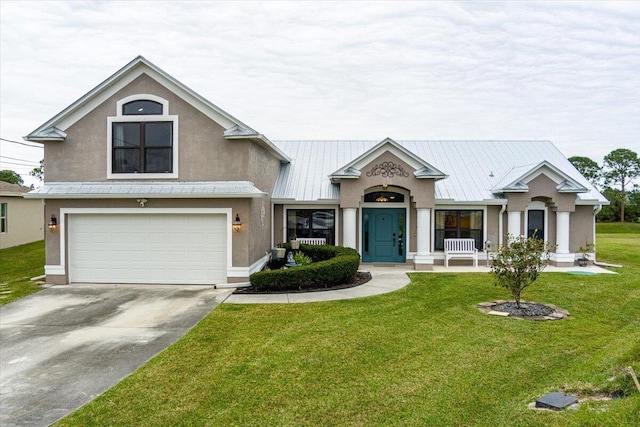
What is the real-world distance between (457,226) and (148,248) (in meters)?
11.9

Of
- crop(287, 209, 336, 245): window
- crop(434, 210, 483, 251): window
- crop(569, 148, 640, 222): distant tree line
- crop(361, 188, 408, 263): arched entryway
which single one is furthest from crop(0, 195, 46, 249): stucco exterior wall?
crop(569, 148, 640, 222): distant tree line

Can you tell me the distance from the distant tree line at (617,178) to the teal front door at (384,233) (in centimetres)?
3898

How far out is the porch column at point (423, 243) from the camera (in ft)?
52.2

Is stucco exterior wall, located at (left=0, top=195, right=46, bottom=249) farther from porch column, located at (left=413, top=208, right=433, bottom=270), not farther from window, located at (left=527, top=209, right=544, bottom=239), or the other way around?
window, located at (left=527, top=209, right=544, bottom=239)

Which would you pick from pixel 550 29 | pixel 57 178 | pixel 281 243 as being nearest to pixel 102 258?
pixel 57 178

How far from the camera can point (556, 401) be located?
4.87m

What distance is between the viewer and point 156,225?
43.4ft

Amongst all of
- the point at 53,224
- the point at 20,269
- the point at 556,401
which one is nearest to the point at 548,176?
the point at 556,401

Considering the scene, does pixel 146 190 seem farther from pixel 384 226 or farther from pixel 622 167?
pixel 622 167

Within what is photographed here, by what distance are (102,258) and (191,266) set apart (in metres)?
2.90

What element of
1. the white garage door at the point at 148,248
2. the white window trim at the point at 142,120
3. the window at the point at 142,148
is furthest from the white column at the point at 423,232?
the window at the point at 142,148

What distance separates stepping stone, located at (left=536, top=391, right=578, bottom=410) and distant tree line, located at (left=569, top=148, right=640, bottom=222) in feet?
160

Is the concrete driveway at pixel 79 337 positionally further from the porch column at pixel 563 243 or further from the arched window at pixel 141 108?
the porch column at pixel 563 243

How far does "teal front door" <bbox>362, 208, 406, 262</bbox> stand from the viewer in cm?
1739
